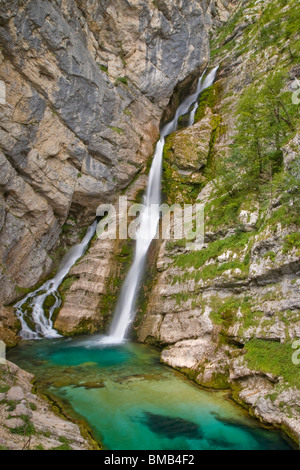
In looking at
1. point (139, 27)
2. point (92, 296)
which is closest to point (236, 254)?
point (92, 296)

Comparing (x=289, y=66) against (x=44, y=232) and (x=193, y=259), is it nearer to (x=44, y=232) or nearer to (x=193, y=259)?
(x=193, y=259)

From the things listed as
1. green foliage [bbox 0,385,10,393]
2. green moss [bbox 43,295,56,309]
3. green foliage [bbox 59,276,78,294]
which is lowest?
green foliage [bbox 0,385,10,393]

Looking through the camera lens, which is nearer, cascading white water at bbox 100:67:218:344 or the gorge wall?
the gorge wall

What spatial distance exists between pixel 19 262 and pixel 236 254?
A: 1501 cm

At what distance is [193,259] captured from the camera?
61.5ft

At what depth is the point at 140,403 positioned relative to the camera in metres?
11.4

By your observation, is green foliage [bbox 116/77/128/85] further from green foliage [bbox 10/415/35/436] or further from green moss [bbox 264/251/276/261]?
green foliage [bbox 10/415/35/436]

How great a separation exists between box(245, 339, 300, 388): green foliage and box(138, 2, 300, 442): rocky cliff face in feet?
0.12

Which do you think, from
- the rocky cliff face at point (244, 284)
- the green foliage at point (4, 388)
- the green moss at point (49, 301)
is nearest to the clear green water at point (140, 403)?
the rocky cliff face at point (244, 284)

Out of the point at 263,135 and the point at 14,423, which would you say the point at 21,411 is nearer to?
the point at 14,423

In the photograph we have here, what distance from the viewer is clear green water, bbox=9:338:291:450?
915 cm

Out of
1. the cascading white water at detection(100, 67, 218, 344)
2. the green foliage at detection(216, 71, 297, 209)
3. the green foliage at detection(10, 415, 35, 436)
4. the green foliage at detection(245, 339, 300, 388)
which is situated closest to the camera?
the green foliage at detection(10, 415, 35, 436)

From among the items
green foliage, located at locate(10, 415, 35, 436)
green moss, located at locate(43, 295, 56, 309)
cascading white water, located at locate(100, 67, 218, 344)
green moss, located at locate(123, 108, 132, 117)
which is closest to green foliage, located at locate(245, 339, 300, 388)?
green foliage, located at locate(10, 415, 35, 436)

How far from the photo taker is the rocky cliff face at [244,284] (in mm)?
11138
